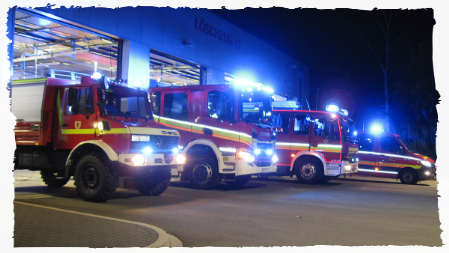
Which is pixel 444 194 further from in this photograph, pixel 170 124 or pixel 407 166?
pixel 170 124

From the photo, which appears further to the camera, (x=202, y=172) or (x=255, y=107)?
(x=255, y=107)

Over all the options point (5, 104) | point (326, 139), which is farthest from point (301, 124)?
point (5, 104)

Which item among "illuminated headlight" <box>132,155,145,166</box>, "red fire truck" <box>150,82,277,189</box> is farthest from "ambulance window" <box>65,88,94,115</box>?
"red fire truck" <box>150,82,277,189</box>

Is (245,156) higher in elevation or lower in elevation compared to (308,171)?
higher

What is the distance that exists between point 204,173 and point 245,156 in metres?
1.47

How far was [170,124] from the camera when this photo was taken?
42.5 feet

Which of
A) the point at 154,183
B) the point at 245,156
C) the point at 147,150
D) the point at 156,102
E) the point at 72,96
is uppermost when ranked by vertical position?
the point at 156,102

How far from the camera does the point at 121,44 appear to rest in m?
15.5

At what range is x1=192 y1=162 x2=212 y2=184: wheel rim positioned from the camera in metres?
12.3

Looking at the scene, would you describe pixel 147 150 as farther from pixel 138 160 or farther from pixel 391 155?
pixel 391 155

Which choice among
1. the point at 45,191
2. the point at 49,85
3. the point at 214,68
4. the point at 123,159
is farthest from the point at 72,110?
the point at 214,68

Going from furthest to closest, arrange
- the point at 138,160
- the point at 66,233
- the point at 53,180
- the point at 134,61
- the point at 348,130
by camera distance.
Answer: the point at 134,61
the point at 348,130
the point at 53,180
the point at 138,160
the point at 66,233

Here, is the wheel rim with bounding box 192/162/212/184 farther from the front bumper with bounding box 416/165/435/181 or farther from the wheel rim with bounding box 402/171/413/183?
the front bumper with bounding box 416/165/435/181

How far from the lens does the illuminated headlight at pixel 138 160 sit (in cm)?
920
